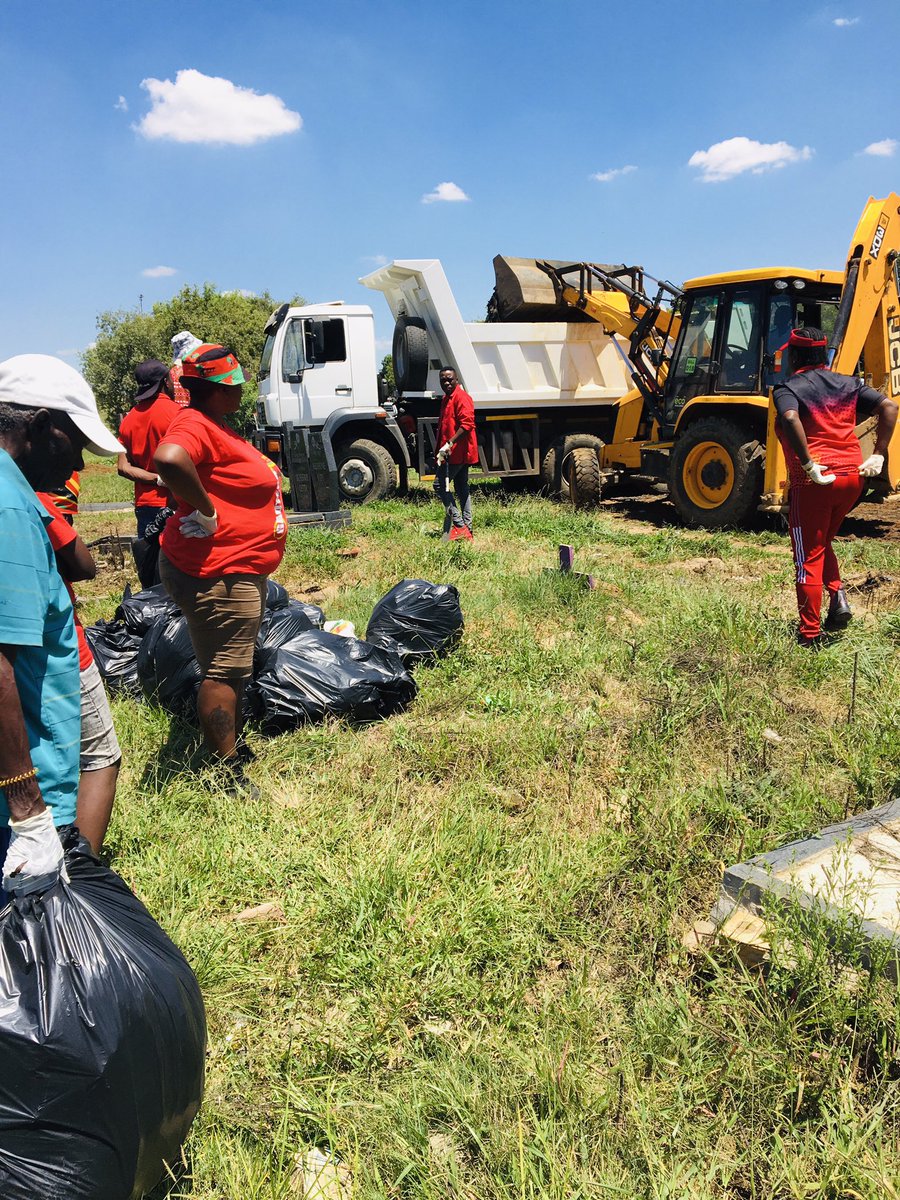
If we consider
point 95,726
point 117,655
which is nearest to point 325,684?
point 117,655

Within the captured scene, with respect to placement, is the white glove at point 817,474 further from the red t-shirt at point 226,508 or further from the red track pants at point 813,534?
the red t-shirt at point 226,508

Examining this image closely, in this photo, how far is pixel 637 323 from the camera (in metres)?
10.1

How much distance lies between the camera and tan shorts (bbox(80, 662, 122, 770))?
2264 mm

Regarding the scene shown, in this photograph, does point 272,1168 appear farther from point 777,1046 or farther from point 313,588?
point 313,588

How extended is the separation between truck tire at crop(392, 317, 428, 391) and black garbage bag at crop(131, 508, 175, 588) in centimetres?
660

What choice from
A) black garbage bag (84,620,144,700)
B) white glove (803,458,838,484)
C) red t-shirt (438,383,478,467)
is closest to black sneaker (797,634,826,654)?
white glove (803,458,838,484)

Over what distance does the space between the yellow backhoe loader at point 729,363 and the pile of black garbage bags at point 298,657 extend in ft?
14.4

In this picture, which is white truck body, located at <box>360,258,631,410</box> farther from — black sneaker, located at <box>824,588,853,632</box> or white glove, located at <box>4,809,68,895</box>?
white glove, located at <box>4,809,68,895</box>

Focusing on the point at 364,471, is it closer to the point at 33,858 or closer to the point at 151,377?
the point at 151,377

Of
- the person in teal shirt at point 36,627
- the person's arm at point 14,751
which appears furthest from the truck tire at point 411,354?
the person's arm at point 14,751

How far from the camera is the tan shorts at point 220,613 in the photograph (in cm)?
288

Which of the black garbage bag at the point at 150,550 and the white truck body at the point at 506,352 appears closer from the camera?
the black garbage bag at the point at 150,550

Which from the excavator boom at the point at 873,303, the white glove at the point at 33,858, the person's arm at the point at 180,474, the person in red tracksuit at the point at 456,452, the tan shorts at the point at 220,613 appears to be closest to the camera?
the white glove at the point at 33,858

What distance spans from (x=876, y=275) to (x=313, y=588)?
5.16 metres
